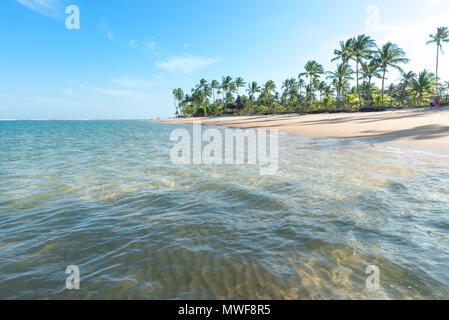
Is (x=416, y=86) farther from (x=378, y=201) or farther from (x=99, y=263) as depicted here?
(x=99, y=263)

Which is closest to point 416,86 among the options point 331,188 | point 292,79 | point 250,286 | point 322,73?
point 322,73

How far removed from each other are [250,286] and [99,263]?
222 cm

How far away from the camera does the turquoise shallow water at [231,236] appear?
2820 mm

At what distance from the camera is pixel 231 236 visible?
158 inches

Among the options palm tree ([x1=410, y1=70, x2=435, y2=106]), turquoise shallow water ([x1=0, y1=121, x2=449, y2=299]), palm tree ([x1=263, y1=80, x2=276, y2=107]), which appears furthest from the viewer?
palm tree ([x1=263, y1=80, x2=276, y2=107])

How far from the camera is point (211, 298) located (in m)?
2.66

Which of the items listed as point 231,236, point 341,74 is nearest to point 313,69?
point 341,74

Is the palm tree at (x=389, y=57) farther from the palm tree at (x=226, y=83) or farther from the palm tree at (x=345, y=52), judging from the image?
the palm tree at (x=226, y=83)

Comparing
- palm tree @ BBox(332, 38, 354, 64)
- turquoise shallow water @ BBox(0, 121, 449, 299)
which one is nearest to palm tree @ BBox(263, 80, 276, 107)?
palm tree @ BBox(332, 38, 354, 64)

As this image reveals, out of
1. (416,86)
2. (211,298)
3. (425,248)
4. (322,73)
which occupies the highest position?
(322,73)

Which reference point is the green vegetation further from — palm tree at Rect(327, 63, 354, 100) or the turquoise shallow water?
the turquoise shallow water

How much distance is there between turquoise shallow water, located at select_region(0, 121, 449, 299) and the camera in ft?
9.25

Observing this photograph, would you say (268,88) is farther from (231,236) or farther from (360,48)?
(231,236)

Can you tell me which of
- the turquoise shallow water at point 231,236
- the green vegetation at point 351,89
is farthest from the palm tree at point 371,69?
the turquoise shallow water at point 231,236
